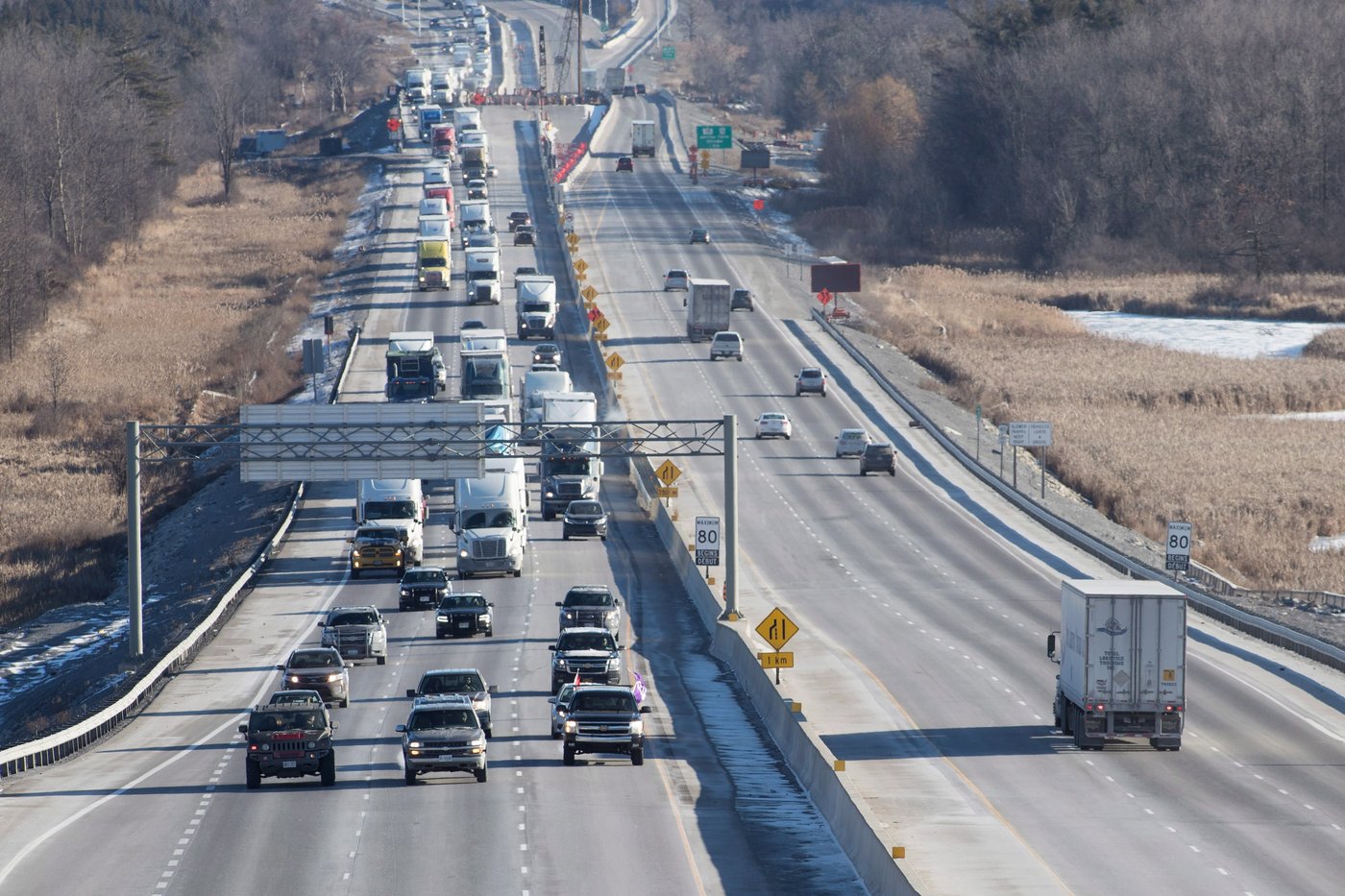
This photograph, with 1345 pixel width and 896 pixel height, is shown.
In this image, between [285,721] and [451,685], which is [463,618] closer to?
[451,685]

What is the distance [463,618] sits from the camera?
1821 inches

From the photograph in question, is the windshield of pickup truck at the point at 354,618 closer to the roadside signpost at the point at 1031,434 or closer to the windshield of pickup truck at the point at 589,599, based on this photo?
the windshield of pickup truck at the point at 589,599

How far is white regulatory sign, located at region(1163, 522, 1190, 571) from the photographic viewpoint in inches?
2050

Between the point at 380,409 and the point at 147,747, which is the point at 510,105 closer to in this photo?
the point at 380,409

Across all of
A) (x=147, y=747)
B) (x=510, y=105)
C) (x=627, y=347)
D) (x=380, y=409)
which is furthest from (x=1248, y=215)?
(x=147, y=747)

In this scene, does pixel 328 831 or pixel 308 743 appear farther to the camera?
pixel 308 743

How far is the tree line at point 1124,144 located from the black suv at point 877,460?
63.9m

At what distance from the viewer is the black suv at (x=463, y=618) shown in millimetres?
46219

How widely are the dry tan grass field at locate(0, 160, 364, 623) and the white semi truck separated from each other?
3734cm

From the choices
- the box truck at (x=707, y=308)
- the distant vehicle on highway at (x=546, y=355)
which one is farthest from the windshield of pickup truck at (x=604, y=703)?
the box truck at (x=707, y=308)

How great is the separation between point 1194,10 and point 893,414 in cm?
9000

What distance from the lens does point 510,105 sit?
192750 mm

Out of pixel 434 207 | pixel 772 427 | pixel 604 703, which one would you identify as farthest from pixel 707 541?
pixel 434 207

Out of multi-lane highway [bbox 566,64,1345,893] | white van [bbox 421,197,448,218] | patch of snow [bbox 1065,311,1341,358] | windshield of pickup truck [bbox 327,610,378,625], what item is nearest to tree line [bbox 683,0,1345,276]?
patch of snow [bbox 1065,311,1341,358]
